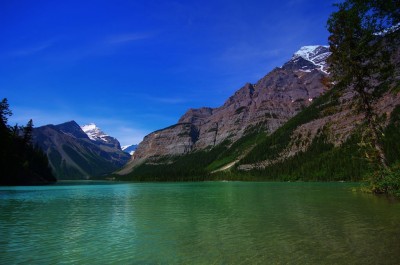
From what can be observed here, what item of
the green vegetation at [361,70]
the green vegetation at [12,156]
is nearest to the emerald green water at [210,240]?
the green vegetation at [361,70]

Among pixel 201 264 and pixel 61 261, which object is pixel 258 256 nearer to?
pixel 201 264

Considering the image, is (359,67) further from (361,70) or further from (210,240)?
(210,240)

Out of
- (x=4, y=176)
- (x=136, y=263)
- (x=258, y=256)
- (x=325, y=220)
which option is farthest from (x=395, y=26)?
(x=4, y=176)

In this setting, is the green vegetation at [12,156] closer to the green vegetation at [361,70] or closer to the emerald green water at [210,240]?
the emerald green water at [210,240]

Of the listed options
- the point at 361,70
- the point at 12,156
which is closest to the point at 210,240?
the point at 361,70

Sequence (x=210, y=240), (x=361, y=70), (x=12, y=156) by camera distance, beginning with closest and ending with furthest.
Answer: (x=210, y=240) → (x=361, y=70) → (x=12, y=156)

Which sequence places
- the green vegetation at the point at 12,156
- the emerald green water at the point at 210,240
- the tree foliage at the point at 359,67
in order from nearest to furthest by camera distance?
the emerald green water at the point at 210,240 → the tree foliage at the point at 359,67 → the green vegetation at the point at 12,156

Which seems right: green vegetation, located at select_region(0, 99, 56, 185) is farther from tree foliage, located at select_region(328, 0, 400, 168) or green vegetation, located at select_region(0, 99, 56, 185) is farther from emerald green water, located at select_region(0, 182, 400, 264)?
tree foliage, located at select_region(328, 0, 400, 168)

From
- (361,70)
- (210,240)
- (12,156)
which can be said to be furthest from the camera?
(12,156)

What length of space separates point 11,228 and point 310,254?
25.0 metres

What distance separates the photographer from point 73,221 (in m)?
33.0

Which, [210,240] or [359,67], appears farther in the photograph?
[359,67]

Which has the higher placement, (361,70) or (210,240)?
(361,70)

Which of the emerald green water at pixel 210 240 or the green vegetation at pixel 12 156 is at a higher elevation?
the green vegetation at pixel 12 156
